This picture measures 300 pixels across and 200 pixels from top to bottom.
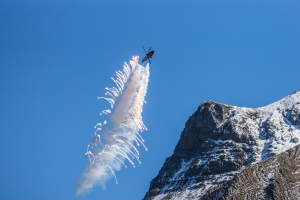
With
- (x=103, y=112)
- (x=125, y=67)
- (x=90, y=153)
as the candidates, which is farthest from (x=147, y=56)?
(x=90, y=153)

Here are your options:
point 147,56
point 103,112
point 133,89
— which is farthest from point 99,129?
point 147,56

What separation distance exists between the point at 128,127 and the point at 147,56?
1997 cm

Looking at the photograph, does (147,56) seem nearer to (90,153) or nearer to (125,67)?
(125,67)

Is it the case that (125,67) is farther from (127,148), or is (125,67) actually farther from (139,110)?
(127,148)

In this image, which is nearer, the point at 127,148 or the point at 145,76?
A: the point at 127,148

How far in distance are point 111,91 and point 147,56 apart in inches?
544

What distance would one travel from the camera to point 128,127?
488 ft

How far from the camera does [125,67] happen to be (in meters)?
151

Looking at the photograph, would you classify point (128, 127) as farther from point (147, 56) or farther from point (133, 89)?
point (147, 56)

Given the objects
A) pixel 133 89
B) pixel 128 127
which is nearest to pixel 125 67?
pixel 133 89

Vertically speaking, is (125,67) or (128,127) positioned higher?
(125,67)

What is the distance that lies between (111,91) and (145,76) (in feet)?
39.4

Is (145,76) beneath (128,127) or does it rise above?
above

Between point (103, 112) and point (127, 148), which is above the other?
point (103, 112)
